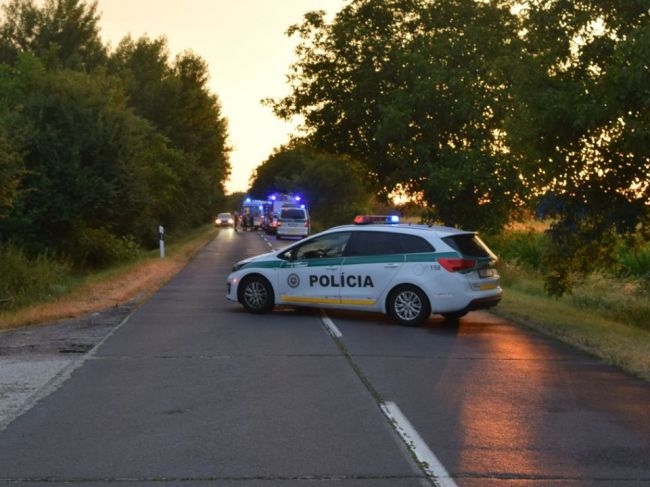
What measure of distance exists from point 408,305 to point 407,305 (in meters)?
0.02

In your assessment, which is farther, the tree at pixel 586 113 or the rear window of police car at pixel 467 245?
the rear window of police car at pixel 467 245

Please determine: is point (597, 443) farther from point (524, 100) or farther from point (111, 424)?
point (524, 100)

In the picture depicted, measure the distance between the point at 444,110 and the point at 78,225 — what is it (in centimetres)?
1599

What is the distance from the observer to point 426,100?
27.5 metres

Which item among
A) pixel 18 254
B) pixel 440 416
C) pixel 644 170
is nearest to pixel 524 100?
pixel 644 170

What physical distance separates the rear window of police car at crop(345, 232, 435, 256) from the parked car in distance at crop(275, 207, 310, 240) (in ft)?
132

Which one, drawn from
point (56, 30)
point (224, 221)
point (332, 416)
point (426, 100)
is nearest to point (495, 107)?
point (426, 100)

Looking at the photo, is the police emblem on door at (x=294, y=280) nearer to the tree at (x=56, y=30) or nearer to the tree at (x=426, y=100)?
the tree at (x=426, y=100)

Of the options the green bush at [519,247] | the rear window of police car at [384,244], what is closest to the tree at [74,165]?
the green bush at [519,247]

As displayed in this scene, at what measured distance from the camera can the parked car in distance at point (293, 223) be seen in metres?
57.1

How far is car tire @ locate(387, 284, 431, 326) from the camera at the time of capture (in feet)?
50.5

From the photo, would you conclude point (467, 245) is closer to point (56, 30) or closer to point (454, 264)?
point (454, 264)

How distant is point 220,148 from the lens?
254 ft

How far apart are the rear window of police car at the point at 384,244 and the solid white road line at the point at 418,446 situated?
272 inches
